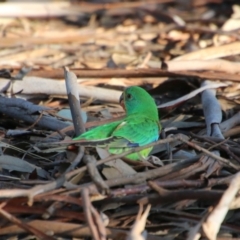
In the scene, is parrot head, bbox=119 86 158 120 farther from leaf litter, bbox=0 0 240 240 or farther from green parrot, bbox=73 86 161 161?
leaf litter, bbox=0 0 240 240

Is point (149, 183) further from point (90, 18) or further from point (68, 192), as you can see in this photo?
point (90, 18)

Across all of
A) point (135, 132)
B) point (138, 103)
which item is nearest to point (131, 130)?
point (135, 132)

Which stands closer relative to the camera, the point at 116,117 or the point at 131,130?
the point at 131,130

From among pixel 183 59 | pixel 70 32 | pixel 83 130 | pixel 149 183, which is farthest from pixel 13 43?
pixel 149 183

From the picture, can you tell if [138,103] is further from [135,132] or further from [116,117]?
[135,132]

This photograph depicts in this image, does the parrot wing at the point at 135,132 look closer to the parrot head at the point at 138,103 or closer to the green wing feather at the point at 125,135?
the green wing feather at the point at 125,135

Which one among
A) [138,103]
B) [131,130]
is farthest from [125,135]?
[138,103]
